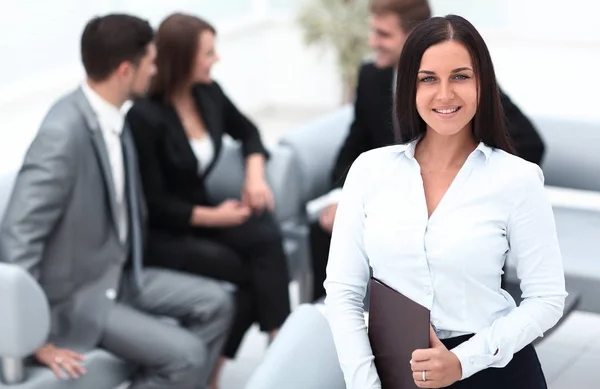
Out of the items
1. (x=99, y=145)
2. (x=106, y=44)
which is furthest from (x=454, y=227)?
(x=106, y=44)

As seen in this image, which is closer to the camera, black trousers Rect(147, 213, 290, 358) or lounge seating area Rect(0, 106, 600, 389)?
lounge seating area Rect(0, 106, 600, 389)

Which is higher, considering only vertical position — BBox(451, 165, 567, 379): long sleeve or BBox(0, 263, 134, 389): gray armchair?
BBox(451, 165, 567, 379): long sleeve

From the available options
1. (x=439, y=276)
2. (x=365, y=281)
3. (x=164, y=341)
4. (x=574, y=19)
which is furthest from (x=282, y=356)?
(x=574, y=19)

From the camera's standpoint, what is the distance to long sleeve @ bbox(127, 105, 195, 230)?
3.69 metres


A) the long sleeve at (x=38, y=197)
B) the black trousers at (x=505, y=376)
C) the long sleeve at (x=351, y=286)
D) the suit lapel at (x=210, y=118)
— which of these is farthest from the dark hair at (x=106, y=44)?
the black trousers at (x=505, y=376)

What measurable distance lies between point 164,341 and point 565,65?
4604mm

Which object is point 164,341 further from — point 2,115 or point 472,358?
point 2,115

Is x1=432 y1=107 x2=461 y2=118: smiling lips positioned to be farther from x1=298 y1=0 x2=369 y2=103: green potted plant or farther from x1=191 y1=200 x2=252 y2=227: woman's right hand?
x1=298 y1=0 x2=369 y2=103: green potted plant

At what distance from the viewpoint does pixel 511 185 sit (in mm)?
2084

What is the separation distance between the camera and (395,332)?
6.97 ft

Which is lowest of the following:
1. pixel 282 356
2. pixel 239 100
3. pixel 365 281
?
pixel 239 100

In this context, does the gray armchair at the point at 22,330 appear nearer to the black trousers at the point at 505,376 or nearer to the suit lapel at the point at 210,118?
the suit lapel at the point at 210,118

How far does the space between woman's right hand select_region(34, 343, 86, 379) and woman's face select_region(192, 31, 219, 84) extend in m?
1.18

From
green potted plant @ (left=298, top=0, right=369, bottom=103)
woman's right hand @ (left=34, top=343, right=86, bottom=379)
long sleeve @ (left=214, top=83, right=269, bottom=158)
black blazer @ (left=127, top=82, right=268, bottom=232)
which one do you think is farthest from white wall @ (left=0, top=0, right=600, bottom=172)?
woman's right hand @ (left=34, top=343, right=86, bottom=379)
